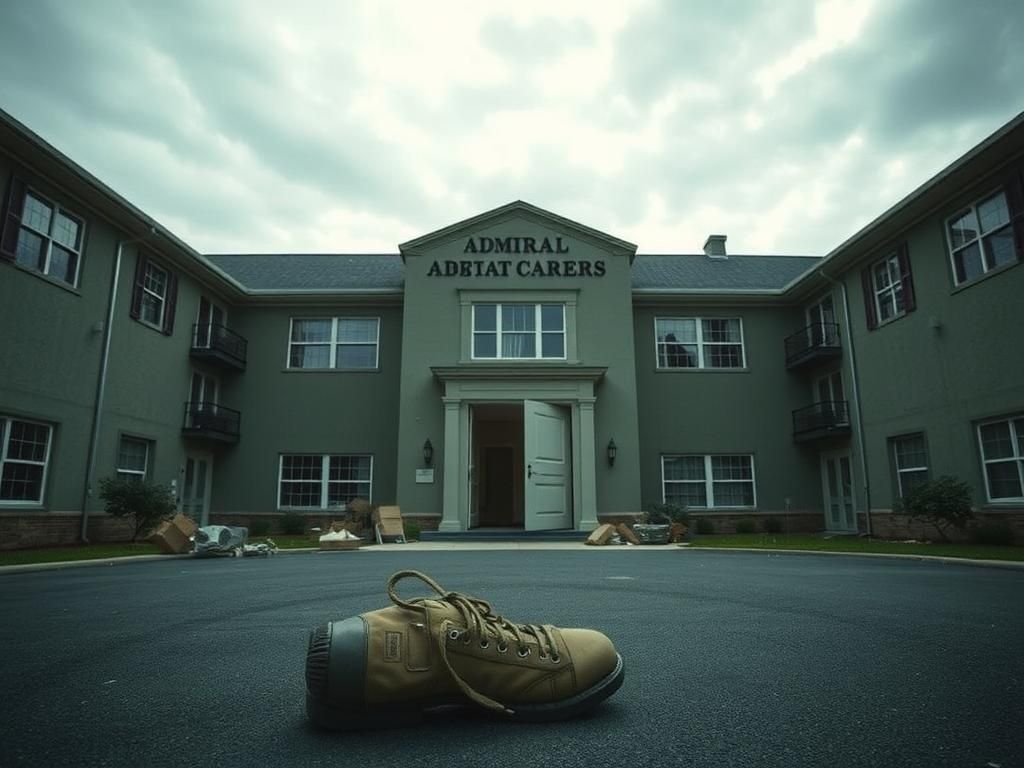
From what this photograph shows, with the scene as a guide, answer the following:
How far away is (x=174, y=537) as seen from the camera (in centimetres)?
1023

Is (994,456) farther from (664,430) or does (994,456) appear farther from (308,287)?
(308,287)

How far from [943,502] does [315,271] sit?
18.1m

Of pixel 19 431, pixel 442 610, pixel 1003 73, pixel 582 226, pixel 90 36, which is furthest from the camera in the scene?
pixel 582 226

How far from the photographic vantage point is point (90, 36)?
898cm

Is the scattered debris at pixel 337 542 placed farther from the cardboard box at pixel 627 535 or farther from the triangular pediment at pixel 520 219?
the triangular pediment at pixel 520 219

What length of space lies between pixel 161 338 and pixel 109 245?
261 centimetres

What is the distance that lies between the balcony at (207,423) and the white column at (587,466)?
968cm

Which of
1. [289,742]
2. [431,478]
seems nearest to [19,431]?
[431,478]

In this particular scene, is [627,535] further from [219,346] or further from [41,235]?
[41,235]

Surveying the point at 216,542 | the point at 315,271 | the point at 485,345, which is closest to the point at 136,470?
the point at 216,542

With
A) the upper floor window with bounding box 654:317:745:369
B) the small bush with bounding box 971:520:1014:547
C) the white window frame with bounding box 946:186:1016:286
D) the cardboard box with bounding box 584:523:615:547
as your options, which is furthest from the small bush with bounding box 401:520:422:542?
the white window frame with bounding box 946:186:1016:286

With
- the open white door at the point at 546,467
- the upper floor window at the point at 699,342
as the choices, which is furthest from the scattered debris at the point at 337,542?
the upper floor window at the point at 699,342

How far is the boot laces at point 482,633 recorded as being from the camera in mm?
1810

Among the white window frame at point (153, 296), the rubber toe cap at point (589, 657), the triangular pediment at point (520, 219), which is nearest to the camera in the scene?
the rubber toe cap at point (589, 657)
